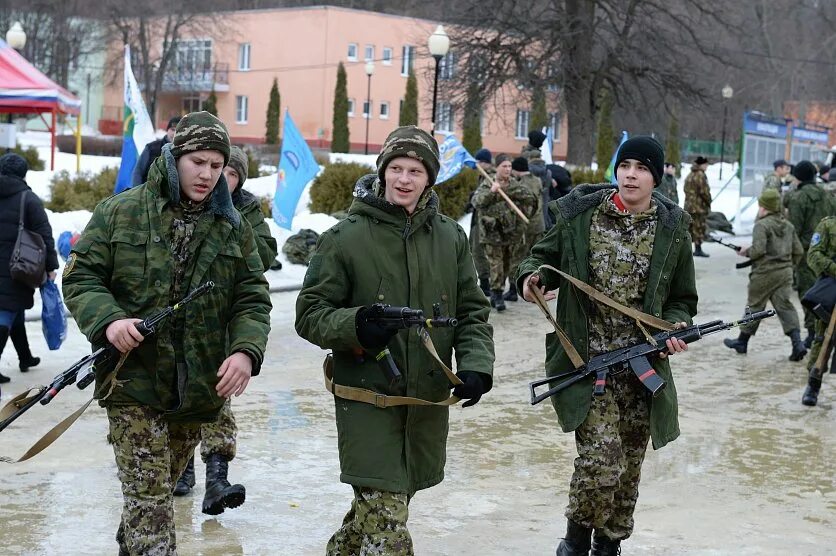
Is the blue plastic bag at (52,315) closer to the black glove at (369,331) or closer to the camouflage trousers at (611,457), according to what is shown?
the camouflage trousers at (611,457)

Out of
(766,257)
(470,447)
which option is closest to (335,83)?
(766,257)

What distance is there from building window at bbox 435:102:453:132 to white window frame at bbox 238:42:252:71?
1080 centimetres

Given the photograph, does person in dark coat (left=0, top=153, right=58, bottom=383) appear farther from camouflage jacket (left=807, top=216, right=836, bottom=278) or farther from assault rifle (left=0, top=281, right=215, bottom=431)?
camouflage jacket (left=807, top=216, right=836, bottom=278)

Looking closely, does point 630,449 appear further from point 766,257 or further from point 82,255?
point 766,257

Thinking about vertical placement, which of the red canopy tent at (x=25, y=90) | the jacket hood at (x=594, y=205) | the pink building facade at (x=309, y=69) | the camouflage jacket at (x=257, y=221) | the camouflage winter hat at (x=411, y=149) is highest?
the pink building facade at (x=309, y=69)

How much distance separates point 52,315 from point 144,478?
534 centimetres

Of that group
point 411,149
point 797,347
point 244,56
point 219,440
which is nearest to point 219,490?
point 219,440

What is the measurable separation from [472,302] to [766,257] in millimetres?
7809

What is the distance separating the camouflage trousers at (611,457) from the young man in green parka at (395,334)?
0.81 m

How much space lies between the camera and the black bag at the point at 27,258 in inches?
346

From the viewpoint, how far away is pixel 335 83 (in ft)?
189

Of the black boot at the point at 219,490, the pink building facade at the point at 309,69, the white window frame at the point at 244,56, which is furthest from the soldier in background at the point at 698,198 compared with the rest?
the white window frame at the point at 244,56

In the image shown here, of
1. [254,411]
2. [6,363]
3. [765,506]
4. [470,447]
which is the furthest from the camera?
[6,363]

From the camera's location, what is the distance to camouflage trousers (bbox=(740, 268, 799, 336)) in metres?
11.6
